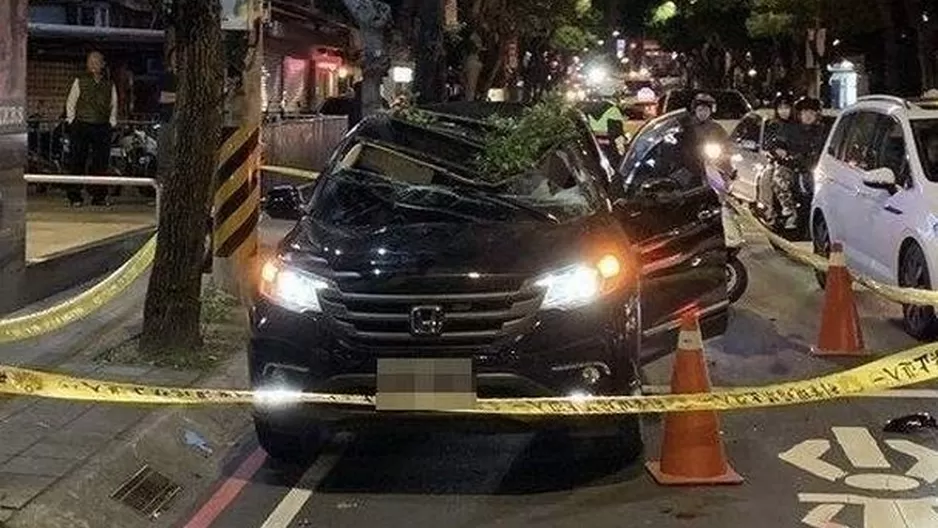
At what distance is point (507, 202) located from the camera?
24.7 feet

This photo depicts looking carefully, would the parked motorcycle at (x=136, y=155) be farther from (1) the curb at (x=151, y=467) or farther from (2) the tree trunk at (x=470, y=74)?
(2) the tree trunk at (x=470, y=74)

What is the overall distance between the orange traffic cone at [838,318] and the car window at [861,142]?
1788 millimetres

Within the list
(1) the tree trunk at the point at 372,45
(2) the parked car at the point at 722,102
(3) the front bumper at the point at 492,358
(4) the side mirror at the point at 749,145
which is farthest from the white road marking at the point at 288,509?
(2) the parked car at the point at 722,102

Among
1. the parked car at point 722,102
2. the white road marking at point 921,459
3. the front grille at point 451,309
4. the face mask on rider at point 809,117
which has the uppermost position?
the parked car at point 722,102

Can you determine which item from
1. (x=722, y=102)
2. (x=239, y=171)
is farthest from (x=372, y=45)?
(x=239, y=171)

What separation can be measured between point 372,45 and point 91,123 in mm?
6187

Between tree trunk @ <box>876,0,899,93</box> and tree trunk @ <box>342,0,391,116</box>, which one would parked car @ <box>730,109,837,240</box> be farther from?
tree trunk @ <box>876,0,899,93</box>

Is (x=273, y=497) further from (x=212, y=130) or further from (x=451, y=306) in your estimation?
(x=212, y=130)

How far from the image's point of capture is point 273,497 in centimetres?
695

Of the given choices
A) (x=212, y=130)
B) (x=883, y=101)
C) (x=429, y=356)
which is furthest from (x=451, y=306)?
(x=883, y=101)

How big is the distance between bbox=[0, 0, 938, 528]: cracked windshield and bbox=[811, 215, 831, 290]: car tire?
109 mm

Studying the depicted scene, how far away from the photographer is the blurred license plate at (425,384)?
646cm

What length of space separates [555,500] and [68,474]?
225cm

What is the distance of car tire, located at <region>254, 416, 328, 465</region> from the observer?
718 centimetres
